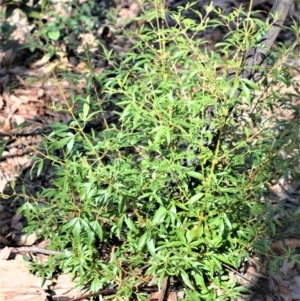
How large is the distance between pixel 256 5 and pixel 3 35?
91.2 inches

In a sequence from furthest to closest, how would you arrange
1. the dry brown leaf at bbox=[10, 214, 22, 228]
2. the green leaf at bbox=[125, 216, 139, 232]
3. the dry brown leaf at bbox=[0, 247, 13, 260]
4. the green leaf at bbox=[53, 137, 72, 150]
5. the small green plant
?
the dry brown leaf at bbox=[10, 214, 22, 228] → the dry brown leaf at bbox=[0, 247, 13, 260] → the green leaf at bbox=[125, 216, 139, 232] → the small green plant → the green leaf at bbox=[53, 137, 72, 150]

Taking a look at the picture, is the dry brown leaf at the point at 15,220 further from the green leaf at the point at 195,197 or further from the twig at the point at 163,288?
the green leaf at the point at 195,197

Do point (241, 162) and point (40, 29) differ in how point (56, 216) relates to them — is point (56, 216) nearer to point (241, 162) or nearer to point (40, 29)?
point (241, 162)

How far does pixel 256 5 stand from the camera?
18.6ft

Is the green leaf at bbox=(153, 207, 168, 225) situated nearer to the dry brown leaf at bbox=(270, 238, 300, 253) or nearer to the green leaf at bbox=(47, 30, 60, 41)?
the dry brown leaf at bbox=(270, 238, 300, 253)

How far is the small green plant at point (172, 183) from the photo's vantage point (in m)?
2.68

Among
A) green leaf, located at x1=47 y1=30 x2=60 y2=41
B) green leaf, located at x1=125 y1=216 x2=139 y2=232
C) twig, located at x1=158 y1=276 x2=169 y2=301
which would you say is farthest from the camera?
green leaf, located at x1=47 y1=30 x2=60 y2=41

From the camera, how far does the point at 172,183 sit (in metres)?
3.00

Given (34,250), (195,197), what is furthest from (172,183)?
(34,250)

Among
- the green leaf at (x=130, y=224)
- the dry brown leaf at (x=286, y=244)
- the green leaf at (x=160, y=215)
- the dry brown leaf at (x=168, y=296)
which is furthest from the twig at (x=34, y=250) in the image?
the dry brown leaf at (x=286, y=244)

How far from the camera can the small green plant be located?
2.68m

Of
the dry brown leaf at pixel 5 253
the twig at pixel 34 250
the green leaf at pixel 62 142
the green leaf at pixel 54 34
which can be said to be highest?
the green leaf at pixel 62 142

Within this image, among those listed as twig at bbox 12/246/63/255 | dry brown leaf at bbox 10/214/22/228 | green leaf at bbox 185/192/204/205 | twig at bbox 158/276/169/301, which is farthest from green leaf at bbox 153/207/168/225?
dry brown leaf at bbox 10/214/22/228

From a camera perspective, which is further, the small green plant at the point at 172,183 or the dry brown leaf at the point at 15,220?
the dry brown leaf at the point at 15,220
